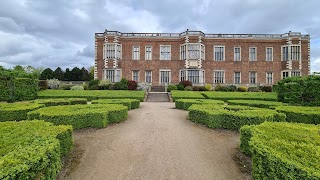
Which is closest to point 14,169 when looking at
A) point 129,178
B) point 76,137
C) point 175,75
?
point 129,178

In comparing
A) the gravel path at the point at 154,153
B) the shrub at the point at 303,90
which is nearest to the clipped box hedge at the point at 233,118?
the gravel path at the point at 154,153

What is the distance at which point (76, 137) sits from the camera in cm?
696

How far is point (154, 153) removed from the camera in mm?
5652

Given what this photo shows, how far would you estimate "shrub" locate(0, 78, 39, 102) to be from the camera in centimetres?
1786

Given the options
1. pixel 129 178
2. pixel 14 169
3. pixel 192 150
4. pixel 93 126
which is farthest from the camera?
pixel 93 126

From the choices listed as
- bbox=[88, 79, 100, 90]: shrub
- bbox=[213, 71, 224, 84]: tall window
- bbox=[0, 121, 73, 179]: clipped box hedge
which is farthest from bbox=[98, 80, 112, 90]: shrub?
bbox=[0, 121, 73, 179]: clipped box hedge

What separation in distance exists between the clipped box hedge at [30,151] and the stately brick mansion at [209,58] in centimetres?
2580

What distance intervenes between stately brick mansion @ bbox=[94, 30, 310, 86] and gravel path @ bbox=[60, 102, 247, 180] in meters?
23.8

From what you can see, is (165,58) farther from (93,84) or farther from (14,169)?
(14,169)

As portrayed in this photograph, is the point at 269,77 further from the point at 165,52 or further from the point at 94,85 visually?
the point at 94,85

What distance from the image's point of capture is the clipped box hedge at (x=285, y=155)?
119 inches

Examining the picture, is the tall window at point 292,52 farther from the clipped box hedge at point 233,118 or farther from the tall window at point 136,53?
the clipped box hedge at point 233,118

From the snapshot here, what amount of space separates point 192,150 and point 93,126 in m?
4.29

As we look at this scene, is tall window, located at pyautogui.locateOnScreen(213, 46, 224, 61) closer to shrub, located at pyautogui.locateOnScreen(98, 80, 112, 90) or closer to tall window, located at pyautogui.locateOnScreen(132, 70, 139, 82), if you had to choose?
tall window, located at pyautogui.locateOnScreen(132, 70, 139, 82)
